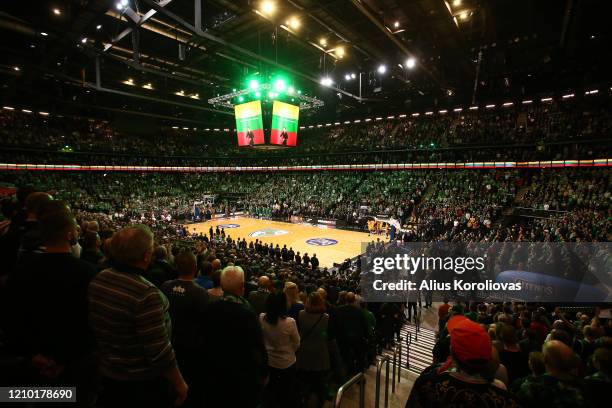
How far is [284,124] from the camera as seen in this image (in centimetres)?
1911

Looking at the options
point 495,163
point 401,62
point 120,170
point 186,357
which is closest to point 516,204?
point 495,163

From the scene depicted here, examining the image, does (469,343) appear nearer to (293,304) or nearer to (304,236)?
(293,304)

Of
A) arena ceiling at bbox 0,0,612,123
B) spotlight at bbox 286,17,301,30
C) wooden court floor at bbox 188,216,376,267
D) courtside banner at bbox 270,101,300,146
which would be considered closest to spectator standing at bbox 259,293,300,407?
arena ceiling at bbox 0,0,612,123

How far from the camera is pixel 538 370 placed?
8.55ft

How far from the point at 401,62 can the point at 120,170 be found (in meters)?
34.1

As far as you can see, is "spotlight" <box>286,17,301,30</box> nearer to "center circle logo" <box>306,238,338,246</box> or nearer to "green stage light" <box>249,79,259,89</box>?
"green stage light" <box>249,79,259,89</box>

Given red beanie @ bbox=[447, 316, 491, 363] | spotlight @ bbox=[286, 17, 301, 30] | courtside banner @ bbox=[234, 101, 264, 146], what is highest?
spotlight @ bbox=[286, 17, 301, 30]

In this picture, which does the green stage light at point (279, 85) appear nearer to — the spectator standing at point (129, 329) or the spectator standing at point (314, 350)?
the spectator standing at point (314, 350)

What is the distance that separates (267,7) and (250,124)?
31.3 ft

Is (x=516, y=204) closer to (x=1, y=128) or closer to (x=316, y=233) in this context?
(x=316, y=233)

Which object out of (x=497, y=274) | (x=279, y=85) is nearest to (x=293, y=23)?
(x=279, y=85)

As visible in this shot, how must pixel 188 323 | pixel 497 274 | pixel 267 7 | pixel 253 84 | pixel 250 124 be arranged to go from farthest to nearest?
pixel 250 124, pixel 253 84, pixel 497 274, pixel 267 7, pixel 188 323

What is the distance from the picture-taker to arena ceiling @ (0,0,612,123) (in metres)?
10.5

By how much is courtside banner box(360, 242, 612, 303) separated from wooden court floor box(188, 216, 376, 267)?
4.60 metres
